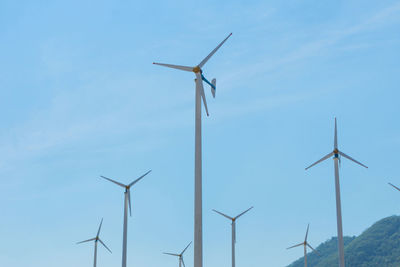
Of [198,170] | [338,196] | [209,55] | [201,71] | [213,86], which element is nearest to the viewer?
[198,170]

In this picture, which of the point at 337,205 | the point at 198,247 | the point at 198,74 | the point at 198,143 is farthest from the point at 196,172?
the point at 337,205

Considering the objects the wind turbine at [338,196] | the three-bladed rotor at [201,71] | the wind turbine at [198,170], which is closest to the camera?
the wind turbine at [198,170]

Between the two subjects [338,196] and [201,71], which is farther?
[338,196]

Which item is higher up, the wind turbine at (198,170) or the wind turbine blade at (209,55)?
the wind turbine blade at (209,55)

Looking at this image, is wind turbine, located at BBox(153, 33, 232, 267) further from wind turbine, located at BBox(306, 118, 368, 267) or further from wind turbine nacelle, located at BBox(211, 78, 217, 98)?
wind turbine, located at BBox(306, 118, 368, 267)

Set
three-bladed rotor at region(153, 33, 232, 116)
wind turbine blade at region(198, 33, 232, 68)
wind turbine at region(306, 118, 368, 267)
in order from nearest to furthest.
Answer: three-bladed rotor at region(153, 33, 232, 116) → wind turbine blade at region(198, 33, 232, 68) → wind turbine at region(306, 118, 368, 267)

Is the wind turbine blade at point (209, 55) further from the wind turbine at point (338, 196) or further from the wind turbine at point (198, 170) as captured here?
the wind turbine at point (338, 196)

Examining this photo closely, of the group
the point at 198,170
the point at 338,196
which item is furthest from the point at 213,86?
the point at 338,196

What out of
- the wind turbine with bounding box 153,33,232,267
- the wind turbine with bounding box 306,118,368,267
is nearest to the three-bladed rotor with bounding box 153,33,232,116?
the wind turbine with bounding box 153,33,232,267

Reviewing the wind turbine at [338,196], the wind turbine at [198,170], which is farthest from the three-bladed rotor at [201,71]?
the wind turbine at [338,196]

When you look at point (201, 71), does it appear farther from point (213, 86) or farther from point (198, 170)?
point (198, 170)

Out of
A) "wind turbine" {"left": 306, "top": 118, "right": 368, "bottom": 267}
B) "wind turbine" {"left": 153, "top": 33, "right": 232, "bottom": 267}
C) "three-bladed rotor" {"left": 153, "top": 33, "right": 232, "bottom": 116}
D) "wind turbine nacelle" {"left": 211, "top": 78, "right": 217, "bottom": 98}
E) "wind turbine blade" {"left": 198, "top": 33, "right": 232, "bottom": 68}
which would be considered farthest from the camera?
"wind turbine" {"left": 306, "top": 118, "right": 368, "bottom": 267}

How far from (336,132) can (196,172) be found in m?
36.8

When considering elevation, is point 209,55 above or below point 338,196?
above
